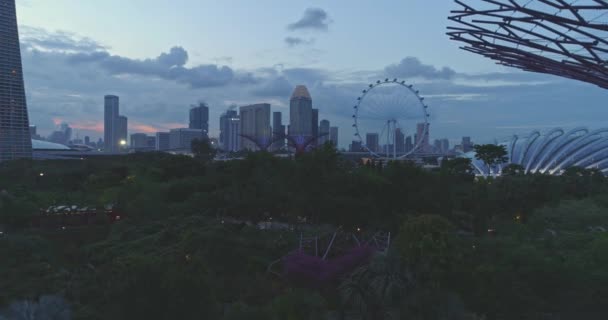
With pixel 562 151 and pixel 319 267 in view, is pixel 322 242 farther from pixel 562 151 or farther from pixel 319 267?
pixel 562 151

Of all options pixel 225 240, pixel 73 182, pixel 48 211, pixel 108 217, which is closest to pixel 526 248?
pixel 225 240

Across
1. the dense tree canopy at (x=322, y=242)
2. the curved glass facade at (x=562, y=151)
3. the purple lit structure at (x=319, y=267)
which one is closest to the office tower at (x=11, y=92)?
the dense tree canopy at (x=322, y=242)

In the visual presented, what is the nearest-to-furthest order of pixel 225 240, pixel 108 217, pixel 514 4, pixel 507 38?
pixel 514 4 → pixel 507 38 → pixel 225 240 → pixel 108 217

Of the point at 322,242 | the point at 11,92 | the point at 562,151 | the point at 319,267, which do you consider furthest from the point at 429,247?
the point at 11,92

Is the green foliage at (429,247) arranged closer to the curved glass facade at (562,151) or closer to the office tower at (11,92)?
the curved glass facade at (562,151)

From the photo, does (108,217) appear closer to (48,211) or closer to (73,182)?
(48,211)

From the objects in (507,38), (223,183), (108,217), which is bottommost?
(108,217)

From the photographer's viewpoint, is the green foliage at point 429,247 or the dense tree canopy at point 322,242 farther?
the green foliage at point 429,247
